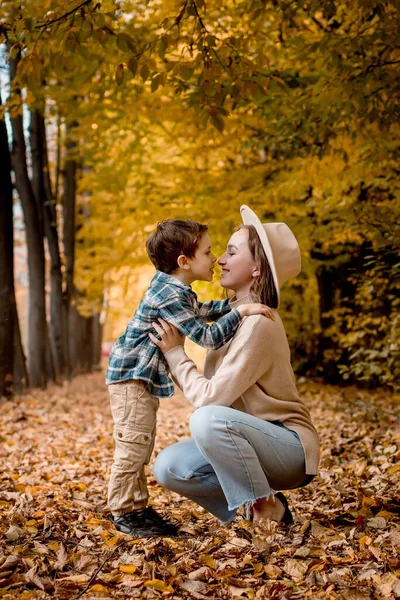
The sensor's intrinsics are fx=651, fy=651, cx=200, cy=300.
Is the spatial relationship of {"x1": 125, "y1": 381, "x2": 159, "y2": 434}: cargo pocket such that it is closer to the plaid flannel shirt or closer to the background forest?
the plaid flannel shirt

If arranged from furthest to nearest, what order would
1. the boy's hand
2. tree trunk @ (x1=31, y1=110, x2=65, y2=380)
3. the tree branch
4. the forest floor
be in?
1. tree trunk @ (x1=31, y1=110, x2=65, y2=380)
2. the tree branch
3. the boy's hand
4. the forest floor

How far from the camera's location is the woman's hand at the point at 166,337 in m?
3.53

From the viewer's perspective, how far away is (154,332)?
3666 mm

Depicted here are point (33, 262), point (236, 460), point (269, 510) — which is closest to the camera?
point (236, 460)

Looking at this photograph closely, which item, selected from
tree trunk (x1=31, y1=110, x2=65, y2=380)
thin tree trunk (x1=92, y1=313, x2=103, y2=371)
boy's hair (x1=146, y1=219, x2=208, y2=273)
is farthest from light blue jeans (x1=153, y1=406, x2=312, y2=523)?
thin tree trunk (x1=92, y1=313, x2=103, y2=371)

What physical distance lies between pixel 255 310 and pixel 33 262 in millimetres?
8920

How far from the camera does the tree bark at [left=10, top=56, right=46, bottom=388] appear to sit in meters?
10.9

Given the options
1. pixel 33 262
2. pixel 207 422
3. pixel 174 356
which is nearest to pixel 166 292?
pixel 174 356

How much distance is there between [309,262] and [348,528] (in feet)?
27.2

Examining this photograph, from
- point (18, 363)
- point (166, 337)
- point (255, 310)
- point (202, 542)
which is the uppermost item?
point (255, 310)

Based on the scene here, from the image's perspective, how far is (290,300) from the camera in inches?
520

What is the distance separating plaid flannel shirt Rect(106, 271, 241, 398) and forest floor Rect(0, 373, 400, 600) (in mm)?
853

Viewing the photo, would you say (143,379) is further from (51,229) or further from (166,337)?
(51,229)

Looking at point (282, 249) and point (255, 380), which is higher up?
point (282, 249)
